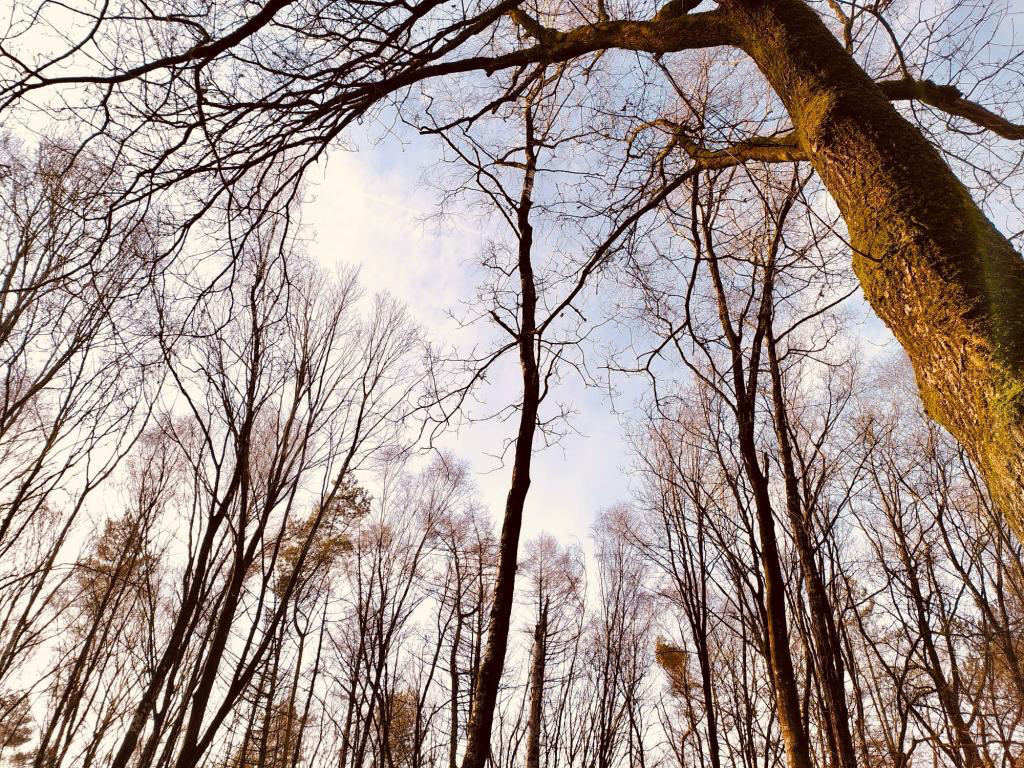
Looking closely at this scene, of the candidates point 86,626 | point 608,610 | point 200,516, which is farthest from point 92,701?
point 608,610

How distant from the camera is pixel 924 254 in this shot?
1303 millimetres

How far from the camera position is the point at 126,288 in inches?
100.0

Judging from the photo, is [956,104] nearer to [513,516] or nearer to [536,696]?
[513,516]

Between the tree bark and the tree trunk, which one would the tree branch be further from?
the tree trunk

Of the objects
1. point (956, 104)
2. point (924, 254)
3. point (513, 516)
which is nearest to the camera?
point (924, 254)

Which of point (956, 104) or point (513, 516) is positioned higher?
point (956, 104)

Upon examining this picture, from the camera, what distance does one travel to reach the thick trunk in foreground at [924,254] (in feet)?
3.57

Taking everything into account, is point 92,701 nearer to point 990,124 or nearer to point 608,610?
point 608,610

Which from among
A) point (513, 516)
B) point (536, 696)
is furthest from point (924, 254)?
point (536, 696)

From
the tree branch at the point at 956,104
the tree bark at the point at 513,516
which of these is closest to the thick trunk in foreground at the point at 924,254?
the tree branch at the point at 956,104

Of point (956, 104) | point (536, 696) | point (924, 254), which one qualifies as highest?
point (956, 104)

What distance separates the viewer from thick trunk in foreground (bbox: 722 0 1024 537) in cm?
109

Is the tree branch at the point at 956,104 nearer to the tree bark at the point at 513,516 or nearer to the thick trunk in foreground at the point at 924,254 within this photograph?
the thick trunk in foreground at the point at 924,254

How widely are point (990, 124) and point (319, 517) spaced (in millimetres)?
6632
